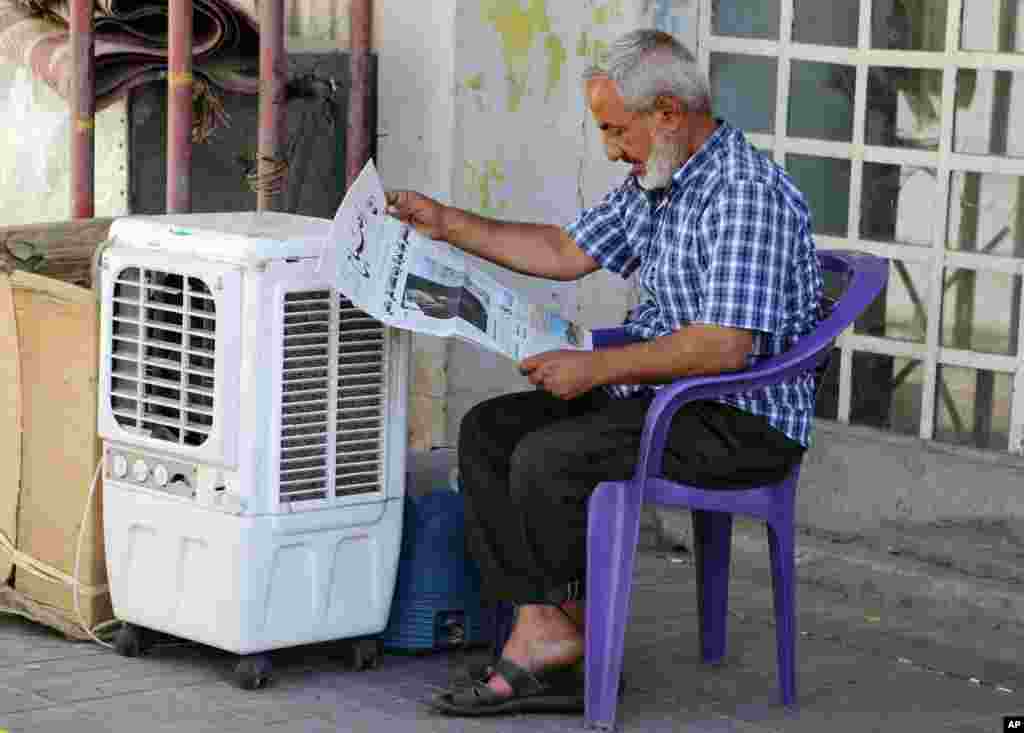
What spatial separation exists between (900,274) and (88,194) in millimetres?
2300

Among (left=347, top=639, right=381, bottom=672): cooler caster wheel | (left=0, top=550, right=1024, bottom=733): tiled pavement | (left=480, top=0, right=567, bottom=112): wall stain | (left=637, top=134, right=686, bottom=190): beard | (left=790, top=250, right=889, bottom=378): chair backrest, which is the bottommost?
(left=0, top=550, right=1024, bottom=733): tiled pavement

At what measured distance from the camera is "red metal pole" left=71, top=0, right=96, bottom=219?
19.2 ft

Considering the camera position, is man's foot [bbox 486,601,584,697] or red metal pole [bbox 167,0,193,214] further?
red metal pole [bbox 167,0,193,214]

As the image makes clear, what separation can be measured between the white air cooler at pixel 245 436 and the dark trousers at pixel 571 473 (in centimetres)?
26

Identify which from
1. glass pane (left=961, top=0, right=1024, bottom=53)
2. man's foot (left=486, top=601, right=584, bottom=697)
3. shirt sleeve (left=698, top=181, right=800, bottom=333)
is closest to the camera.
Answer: shirt sleeve (left=698, top=181, right=800, bottom=333)

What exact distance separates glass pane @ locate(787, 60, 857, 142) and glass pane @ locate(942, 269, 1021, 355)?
1.76ft

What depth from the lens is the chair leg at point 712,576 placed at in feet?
15.7

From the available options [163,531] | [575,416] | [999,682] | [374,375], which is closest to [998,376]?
[999,682]

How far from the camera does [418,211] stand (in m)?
4.78

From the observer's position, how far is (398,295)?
435cm

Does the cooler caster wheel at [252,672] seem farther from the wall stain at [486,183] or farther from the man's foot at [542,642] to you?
the wall stain at [486,183]

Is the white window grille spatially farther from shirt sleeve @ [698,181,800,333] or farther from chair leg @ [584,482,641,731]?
chair leg @ [584,482,641,731]

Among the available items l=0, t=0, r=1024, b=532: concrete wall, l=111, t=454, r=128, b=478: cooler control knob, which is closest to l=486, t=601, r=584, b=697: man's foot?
l=111, t=454, r=128, b=478: cooler control knob

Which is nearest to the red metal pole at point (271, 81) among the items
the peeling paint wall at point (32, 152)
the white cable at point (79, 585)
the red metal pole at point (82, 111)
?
the red metal pole at point (82, 111)
